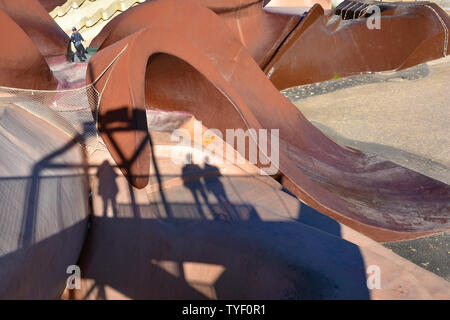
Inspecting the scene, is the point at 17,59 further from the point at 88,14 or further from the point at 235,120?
the point at 88,14

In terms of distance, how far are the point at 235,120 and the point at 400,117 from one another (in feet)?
15.1

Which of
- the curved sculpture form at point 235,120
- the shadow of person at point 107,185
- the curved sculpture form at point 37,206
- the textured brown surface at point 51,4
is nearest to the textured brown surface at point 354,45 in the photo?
the curved sculpture form at point 235,120

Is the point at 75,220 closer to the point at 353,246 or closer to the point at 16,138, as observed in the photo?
the point at 16,138

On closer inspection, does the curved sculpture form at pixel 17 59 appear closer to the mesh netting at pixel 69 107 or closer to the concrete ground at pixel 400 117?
the mesh netting at pixel 69 107

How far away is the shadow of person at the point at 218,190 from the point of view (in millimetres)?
3564

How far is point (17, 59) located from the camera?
5.19 m

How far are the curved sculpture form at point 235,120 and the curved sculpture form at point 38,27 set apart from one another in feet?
10.8

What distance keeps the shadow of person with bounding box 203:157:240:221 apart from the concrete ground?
7.22ft

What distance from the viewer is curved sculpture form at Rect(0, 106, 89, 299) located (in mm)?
2461

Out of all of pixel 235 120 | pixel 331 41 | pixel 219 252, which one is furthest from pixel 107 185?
pixel 331 41

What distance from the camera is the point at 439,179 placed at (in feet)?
19.2

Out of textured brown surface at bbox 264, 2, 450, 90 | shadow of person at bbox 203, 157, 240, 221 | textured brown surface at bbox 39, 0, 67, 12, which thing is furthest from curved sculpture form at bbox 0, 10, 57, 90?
textured brown surface at bbox 39, 0, 67, 12
